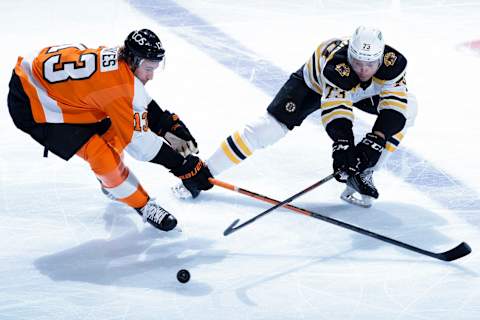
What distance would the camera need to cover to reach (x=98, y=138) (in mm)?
3371

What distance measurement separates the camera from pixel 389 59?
353 centimetres

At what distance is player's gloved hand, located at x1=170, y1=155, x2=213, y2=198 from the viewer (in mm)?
3430

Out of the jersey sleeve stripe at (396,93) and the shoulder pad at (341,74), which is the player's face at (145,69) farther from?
the jersey sleeve stripe at (396,93)

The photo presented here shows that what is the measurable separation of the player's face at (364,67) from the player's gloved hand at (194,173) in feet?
2.58

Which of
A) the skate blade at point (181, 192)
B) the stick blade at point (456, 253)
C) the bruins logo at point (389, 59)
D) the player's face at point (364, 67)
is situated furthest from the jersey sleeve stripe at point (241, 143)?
the stick blade at point (456, 253)

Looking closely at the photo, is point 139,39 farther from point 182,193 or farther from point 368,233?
point 368,233

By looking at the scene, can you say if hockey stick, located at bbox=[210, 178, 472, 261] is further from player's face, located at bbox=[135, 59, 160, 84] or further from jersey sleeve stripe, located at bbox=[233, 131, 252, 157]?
player's face, located at bbox=[135, 59, 160, 84]

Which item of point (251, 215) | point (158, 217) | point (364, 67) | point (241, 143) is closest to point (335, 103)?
point (364, 67)

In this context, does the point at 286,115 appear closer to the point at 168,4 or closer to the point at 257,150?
the point at 257,150

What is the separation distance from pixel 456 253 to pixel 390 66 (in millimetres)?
860

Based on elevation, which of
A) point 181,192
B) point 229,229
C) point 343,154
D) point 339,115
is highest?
point 339,115

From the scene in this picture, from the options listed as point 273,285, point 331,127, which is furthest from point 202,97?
point 273,285

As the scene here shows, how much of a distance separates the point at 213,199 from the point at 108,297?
0.90m

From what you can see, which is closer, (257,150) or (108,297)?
(108,297)
